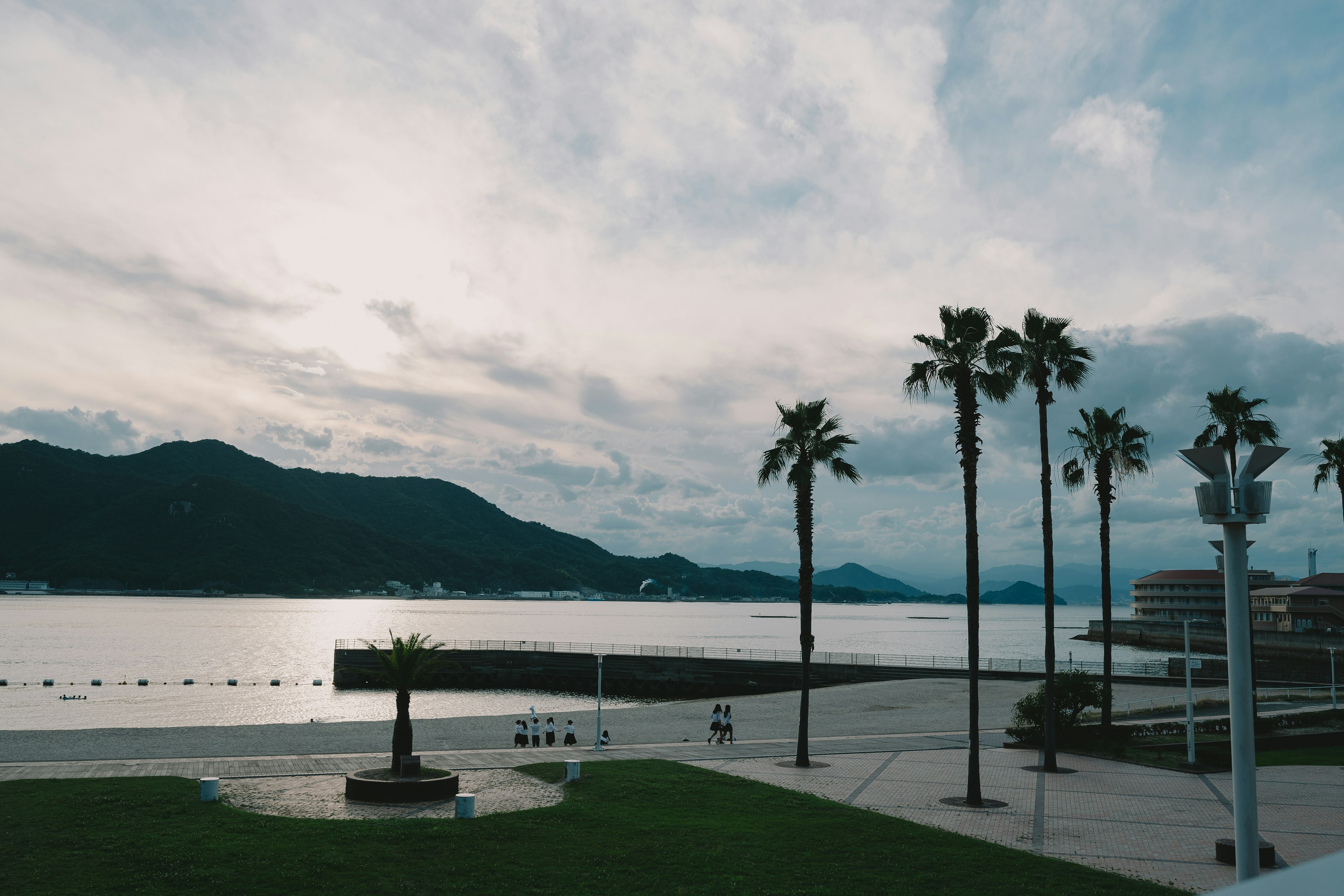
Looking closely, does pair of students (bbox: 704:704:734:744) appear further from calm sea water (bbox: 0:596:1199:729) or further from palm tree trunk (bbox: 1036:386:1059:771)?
calm sea water (bbox: 0:596:1199:729)

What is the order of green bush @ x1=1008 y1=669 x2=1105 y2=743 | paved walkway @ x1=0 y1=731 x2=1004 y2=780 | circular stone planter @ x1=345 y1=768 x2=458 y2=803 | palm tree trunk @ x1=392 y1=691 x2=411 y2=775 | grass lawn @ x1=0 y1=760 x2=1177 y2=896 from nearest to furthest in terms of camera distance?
grass lawn @ x1=0 y1=760 x2=1177 y2=896 < circular stone planter @ x1=345 y1=768 x2=458 y2=803 < palm tree trunk @ x1=392 y1=691 x2=411 y2=775 < paved walkway @ x1=0 y1=731 x2=1004 y2=780 < green bush @ x1=1008 y1=669 x2=1105 y2=743

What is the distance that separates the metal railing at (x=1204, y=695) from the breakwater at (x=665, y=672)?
Answer: 5568mm

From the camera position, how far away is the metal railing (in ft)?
150

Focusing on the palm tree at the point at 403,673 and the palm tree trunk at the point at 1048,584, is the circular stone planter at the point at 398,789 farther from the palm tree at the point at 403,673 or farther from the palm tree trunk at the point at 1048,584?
the palm tree trunk at the point at 1048,584

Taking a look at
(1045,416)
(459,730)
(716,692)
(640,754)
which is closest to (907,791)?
(640,754)

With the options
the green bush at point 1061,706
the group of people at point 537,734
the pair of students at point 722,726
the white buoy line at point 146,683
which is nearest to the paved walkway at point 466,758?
the pair of students at point 722,726

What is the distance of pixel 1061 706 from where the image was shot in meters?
33.8

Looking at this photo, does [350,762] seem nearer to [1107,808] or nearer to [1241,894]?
[1107,808]

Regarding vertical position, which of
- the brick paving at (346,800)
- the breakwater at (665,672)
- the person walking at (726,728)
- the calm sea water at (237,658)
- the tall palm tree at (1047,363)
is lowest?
the calm sea water at (237,658)

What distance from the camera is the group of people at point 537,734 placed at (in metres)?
34.3

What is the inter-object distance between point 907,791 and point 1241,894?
23.9 metres

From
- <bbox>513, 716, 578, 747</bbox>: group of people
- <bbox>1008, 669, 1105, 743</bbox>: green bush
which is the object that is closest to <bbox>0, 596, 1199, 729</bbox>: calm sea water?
<bbox>513, 716, 578, 747</bbox>: group of people

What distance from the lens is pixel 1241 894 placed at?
101 inches

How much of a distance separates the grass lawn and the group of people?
15071 mm
